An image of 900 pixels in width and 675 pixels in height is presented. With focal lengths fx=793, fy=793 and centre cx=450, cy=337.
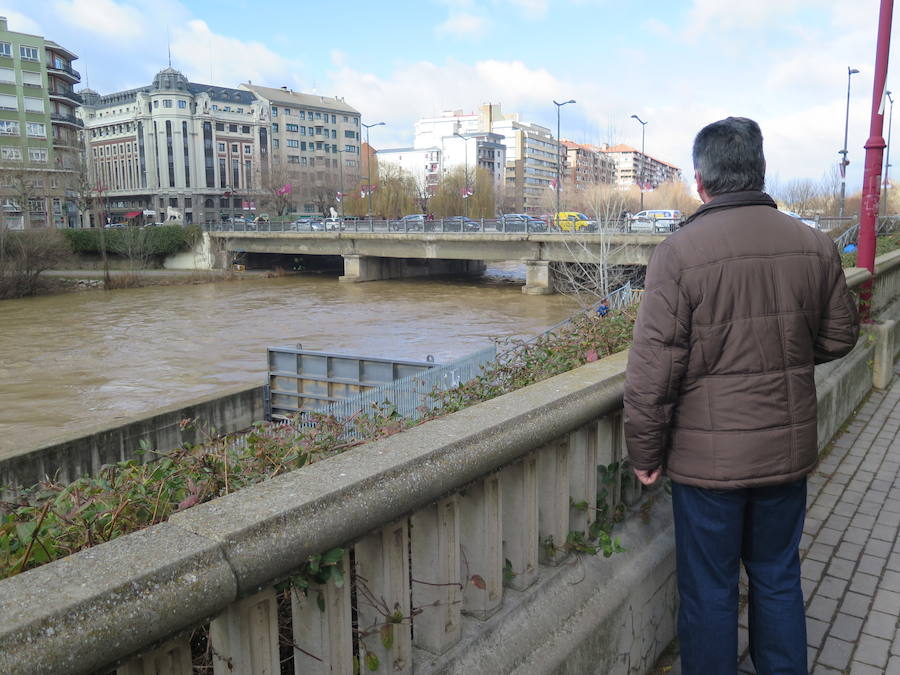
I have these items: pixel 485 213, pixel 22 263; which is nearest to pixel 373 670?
pixel 22 263

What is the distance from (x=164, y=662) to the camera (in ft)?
5.21

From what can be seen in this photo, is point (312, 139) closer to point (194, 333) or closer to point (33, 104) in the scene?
point (33, 104)

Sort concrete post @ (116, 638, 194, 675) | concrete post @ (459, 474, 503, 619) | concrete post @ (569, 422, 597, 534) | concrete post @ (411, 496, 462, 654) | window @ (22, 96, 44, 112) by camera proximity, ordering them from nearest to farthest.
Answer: concrete post @ (116, 638, 194, 675)
concrete post @ (411, 496, 462, 654)
concrete post @ (459, 474, 503, 619)
concrete post @ (569, 422, 597, 534)
window @ (22, 96, 44, 112)

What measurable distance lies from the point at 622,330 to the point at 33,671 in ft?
13.9

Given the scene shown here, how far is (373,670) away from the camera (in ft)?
6.72

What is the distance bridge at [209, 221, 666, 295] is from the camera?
41.9m

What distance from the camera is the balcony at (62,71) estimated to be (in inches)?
3280

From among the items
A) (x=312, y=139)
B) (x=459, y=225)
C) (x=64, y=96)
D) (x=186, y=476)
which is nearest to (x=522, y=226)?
(x=459, y=225)

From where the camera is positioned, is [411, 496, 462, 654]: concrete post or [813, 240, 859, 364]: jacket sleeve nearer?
[411, 496, 462, 654]: concrete post

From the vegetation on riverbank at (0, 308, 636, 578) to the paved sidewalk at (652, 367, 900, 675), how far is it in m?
1.59

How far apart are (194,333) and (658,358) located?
32.7 meters

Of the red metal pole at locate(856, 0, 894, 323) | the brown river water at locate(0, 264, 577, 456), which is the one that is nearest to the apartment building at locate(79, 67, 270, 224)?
the brown river water at locate(0, 264, 577, 456)

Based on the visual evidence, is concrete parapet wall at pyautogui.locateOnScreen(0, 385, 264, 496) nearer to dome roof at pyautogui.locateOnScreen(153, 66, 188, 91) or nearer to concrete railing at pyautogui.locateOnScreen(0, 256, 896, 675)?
concrete railing at pyautogui.locateOnScreen(0, 256, 896, 675)

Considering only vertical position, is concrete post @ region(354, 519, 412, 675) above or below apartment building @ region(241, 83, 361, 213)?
below
